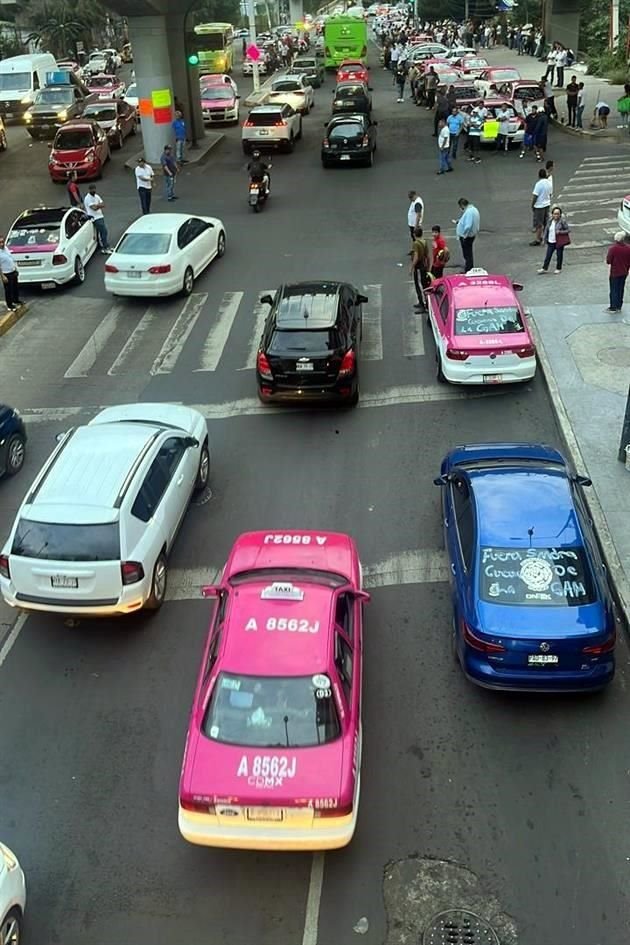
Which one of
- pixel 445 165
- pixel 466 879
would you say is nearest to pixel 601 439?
pixel 466 879

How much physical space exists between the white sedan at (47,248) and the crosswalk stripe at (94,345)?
1774 mm

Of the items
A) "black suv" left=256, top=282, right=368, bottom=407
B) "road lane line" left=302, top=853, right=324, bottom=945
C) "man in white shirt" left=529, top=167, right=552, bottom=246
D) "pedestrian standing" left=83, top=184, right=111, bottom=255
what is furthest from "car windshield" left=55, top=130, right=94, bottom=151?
"road lane line" left=302, top=853, right=324, bottom=945

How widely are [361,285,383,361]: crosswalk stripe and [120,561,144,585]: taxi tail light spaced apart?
757 centimetres

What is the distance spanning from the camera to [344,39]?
57531mm

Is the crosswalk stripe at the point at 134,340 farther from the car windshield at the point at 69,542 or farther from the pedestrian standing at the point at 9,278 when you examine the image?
the car windshield at the point at 69,542

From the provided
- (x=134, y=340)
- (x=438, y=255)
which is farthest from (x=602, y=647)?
(x=134, y=340)

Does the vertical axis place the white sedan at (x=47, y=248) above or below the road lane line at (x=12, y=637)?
above

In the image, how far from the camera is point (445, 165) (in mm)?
27531

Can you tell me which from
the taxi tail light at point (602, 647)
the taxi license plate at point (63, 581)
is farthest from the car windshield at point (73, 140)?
the taxi tail light at point (602, 647)

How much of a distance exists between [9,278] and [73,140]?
13.2 meters

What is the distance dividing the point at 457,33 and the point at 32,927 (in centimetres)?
7954

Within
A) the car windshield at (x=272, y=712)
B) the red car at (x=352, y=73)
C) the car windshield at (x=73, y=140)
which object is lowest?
the car windshield at (x=272, y=712)

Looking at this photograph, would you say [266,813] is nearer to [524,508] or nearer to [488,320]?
[524,508]

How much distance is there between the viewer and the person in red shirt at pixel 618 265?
600 inches
